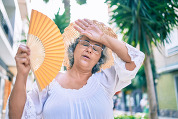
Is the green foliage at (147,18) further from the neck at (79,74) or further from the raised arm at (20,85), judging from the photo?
the raised arm at (20,85)

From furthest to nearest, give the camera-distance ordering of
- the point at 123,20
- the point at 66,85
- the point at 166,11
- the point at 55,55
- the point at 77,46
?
the point at 123,20, the point at 166,11, the point at 77,46, the point at 66,85, the point at 55,55

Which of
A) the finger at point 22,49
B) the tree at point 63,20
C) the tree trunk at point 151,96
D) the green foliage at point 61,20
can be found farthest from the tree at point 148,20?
the finger at point 22,49

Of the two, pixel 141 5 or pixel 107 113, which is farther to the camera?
pixel 141 5

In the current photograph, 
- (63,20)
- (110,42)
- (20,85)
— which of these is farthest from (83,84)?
(63,20)

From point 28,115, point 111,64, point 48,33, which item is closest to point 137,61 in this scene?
point 111,64

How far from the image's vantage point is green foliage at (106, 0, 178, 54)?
5059 mm

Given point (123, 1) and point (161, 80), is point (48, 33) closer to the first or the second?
point (123, 1)

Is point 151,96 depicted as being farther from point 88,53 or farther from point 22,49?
point 22,49

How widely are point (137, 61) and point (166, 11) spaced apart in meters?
4.10

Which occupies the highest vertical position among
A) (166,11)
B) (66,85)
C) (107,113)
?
(166,11)

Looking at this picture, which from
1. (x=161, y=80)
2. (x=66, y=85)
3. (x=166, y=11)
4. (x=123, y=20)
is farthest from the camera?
(x=161, y=80)

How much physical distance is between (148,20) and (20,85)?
4463 mm

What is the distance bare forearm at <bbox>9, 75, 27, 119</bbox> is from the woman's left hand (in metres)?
0.53

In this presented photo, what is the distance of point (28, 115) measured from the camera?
1.42m
